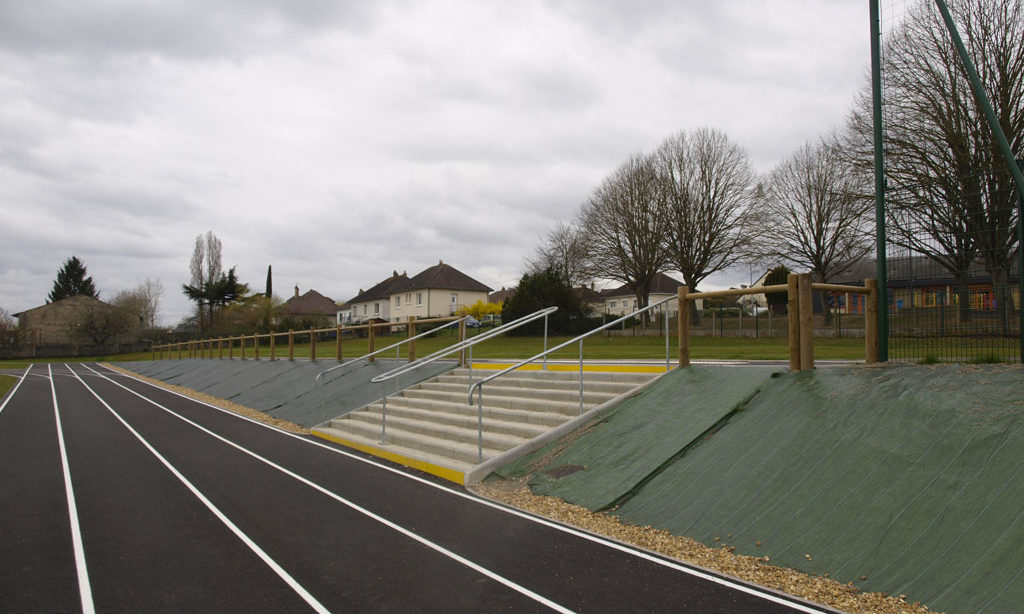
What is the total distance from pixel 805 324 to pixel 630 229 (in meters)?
29.3

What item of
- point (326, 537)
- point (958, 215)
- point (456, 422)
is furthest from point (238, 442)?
point (958, 215)

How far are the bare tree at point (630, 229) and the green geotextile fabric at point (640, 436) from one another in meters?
27.8

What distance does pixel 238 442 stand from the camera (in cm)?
1177

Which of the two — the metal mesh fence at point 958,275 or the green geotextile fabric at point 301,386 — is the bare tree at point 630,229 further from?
the metal mesh fence at point 958,275

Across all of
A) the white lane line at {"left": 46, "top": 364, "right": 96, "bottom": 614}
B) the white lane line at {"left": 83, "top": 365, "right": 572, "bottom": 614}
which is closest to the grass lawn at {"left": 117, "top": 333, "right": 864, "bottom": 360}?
the white lane line at {"left": 83, "top": 365, "right": 572, "bottom": 614}

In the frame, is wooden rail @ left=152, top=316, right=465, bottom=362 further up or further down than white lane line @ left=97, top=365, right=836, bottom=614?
further up

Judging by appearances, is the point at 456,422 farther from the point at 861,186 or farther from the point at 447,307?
the point at 447,307

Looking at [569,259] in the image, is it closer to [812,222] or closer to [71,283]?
[812,222]

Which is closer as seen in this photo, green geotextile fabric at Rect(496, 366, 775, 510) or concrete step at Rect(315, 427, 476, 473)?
green geotextile fabric at Rect(496, 366, 775, 510)

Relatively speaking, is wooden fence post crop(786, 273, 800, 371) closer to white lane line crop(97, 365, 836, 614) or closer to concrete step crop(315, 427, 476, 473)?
white lane line crop(97, 365, 836, 614)

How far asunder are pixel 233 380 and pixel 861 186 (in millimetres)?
26623

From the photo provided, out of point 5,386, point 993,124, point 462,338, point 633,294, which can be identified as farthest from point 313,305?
point 993,124

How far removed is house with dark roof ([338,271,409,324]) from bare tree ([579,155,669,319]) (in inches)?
1444

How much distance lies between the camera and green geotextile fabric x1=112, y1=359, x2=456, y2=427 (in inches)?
554
